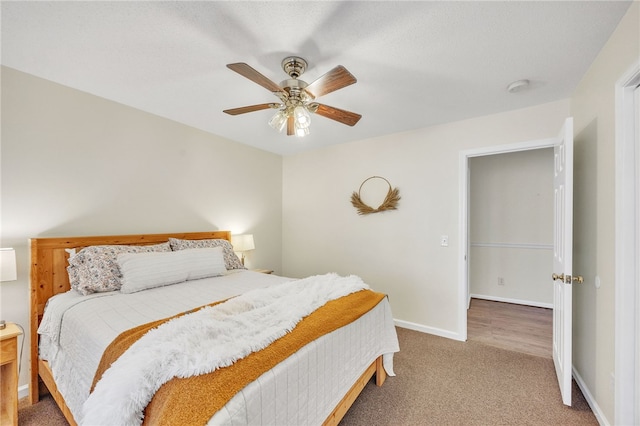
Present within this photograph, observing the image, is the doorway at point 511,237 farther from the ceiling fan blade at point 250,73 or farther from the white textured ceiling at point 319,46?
the ceiling fan blade at point 250,73

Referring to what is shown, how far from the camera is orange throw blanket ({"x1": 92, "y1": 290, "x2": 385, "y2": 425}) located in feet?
3.02

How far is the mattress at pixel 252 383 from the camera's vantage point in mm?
1136

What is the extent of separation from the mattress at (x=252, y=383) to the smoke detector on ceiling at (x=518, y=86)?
208cm

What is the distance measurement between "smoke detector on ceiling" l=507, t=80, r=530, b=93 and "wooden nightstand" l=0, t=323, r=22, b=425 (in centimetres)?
393

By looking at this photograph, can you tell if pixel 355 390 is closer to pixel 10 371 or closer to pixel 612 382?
pixel 612 382

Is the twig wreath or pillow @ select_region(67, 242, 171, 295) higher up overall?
the twig wreath

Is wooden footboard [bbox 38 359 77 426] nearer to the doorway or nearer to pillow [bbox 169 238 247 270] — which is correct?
pillow [bbox 169 238 247 270]

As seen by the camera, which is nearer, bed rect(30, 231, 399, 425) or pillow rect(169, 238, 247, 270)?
bed rect(30, 231, 399, 425)

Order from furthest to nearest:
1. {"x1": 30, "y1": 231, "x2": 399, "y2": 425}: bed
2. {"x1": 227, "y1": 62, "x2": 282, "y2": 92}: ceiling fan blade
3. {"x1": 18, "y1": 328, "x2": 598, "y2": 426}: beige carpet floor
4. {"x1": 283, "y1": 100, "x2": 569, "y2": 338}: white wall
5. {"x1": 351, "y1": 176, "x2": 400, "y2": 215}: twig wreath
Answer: {"x1": 351, "y1": 176, "x2": 400, "y2": 215}: twig wreath
{"x1": 283, "y1": 100, "x2": 569, "y2": 338}: white wall
{"x1": 18, "y1": 328, "x2": 598, "y2": 426}: beige carpet floor
{"x1": 227, "y1": 62, "x2": 282, "y2": 92}: ceiling fan blade
{"x1": 30, "y1": 231, "x2": 399, "y2": 425}: bed

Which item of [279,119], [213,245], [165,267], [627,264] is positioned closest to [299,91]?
[279,119]

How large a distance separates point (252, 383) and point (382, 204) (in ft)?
9.03

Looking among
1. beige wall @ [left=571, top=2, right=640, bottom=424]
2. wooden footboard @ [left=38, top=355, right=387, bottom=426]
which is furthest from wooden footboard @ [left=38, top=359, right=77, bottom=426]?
beige wall @ [left=571, top=2, right=640, bottom=424]

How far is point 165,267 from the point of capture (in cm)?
231

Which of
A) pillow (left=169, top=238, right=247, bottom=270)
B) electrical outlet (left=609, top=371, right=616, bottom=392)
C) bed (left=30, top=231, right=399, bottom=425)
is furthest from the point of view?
pillow (left=169, top=238, right=247, bottom=270)
